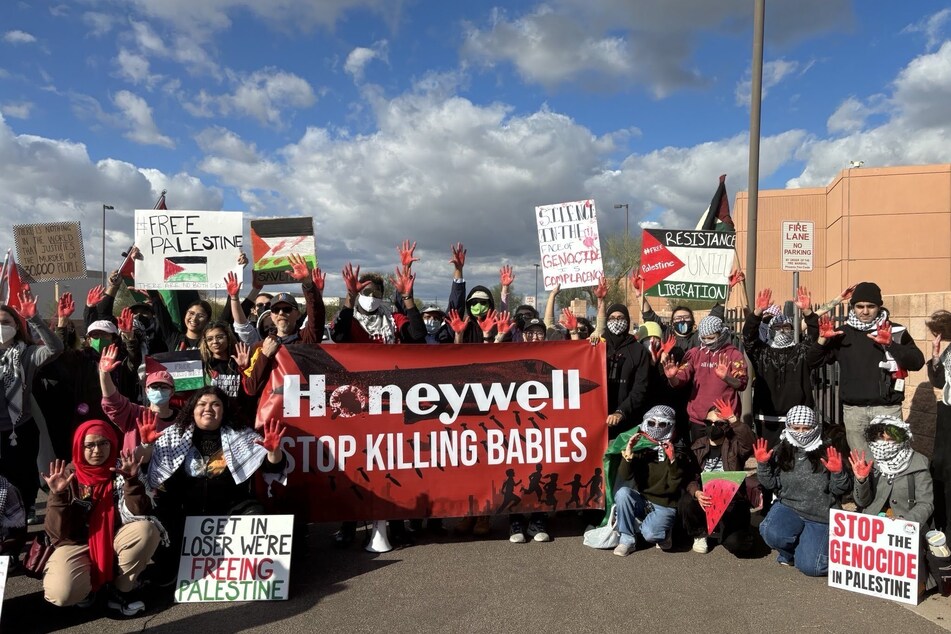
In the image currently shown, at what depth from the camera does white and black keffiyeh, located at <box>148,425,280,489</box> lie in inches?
171

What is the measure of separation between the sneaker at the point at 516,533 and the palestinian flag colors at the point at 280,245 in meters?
3.31

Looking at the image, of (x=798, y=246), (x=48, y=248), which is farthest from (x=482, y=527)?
(x=48, y=248)

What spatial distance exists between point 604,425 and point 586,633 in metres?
2.05

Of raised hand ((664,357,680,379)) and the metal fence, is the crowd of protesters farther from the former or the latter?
the metal fence

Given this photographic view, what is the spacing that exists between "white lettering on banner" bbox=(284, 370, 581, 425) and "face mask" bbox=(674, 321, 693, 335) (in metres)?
2.04

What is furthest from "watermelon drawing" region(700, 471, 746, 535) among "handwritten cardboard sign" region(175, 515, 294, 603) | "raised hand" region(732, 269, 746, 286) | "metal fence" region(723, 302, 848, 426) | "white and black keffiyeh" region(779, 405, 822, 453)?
"handwritten cardboard sign" region(175, 515, 294, 603)

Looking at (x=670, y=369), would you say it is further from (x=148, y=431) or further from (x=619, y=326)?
(x=148, y=431)

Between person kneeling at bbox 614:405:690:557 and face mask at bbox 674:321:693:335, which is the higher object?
face mask at bbox 674:321:693:335

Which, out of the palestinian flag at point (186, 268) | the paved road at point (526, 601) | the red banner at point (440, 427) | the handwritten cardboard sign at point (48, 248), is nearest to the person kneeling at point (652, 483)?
the paved road at point (526, 601)

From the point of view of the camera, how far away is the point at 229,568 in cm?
421

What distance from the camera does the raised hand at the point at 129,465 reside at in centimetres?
404

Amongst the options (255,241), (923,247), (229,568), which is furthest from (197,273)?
(923,247)

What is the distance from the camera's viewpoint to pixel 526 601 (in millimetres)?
4137

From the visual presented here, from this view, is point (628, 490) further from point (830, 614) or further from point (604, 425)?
point (830, 614)
